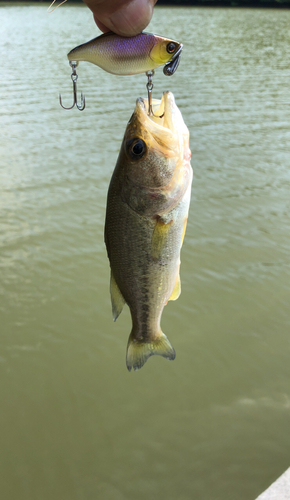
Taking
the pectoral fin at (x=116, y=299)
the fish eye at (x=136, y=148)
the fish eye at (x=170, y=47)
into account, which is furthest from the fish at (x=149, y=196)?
the fish eye at (x=170, y=47)

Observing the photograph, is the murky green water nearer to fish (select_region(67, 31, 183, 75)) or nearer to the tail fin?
the tail fin

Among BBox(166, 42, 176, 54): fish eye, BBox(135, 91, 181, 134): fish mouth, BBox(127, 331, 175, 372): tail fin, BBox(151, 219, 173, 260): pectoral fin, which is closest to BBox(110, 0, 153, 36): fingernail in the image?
BBox(166, 42, 176, 54): fish eye

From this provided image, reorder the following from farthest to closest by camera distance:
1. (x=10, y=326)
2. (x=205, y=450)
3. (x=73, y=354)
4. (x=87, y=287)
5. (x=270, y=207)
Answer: (x=270, y=207) < (x=87, y=287) < (x=10, y=326) < (x=73, y=354) < (x=205, y=450)

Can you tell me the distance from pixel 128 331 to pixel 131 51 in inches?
149

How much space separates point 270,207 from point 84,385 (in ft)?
15.2

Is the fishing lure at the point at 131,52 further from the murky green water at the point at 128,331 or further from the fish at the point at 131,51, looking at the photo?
the murky green water at the point at 128,331

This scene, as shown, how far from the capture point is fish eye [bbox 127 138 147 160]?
7.16 ft

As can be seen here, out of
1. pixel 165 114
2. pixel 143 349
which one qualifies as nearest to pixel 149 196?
pixel 165 114

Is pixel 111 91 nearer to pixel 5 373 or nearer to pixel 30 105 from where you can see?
pixel 30 105

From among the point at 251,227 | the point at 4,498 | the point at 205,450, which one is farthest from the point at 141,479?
the point at 251,227

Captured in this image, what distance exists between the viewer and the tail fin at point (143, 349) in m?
2.73

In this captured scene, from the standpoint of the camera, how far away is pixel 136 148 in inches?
86.5

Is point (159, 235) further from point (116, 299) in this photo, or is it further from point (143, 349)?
point (143, 349)

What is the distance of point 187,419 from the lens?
4.29 m
